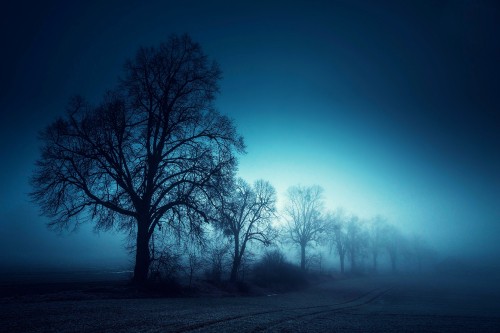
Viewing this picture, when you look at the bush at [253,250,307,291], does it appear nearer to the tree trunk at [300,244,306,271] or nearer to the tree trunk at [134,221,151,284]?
the tree trunk at [300,244,306,271]

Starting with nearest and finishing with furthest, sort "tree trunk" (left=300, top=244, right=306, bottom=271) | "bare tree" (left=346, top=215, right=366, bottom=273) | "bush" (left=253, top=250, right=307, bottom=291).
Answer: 1. "bush" (left=253, top=250, right=307, bottom=291)
2. "tree trunk" (left=300, top=244, right=306, bottom=271)
3. "bare tree" (left=346, top=215, right=366, bottom=273)

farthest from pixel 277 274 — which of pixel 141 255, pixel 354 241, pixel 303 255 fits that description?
pixel 354 241

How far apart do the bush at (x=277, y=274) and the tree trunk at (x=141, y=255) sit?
1720 centimetres

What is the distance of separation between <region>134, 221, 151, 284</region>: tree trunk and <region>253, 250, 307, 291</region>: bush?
1720 cm

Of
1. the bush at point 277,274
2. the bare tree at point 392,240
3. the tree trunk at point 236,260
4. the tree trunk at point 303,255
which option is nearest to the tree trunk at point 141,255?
the tree trunk at point 236,260

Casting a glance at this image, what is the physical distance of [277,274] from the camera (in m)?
35.5

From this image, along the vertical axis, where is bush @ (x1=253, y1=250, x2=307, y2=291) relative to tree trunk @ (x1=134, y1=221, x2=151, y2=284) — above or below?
below

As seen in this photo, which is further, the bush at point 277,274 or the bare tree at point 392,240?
the bare tree at point 392,240

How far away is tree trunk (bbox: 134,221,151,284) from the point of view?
18031mm

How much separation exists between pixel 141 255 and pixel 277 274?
21988mm

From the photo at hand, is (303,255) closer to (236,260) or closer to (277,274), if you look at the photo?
(277,274)

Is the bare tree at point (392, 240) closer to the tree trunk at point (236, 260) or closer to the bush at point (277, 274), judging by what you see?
the bush at point (277, 274)

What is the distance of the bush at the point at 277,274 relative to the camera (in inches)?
1315

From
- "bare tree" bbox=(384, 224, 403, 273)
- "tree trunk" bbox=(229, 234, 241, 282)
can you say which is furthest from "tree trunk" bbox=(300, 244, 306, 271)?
"bare tree" bbox=(384, 224, 403, 273)
